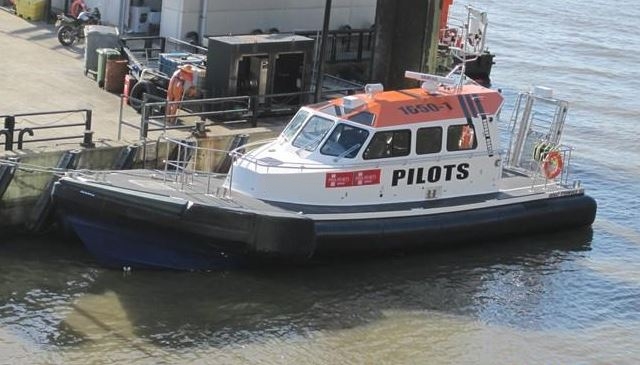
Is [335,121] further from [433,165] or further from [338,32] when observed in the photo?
[338,32]

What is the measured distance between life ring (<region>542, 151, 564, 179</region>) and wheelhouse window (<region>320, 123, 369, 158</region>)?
13.6ft

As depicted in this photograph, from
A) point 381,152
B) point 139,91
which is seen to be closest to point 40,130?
point 139,91

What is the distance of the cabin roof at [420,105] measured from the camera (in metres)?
17.7

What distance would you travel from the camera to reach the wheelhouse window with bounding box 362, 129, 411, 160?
57.5ft

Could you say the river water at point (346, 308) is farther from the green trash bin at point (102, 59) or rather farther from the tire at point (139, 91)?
the green trash bin at point (102, 59)

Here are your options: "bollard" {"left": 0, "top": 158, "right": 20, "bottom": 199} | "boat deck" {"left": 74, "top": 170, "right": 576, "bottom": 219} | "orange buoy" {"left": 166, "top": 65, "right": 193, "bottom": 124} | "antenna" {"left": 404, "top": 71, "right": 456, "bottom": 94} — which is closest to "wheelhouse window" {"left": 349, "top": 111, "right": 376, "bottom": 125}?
"boat deck" {"left": 74, "top": 170, "right": 576, "bottom": 219}

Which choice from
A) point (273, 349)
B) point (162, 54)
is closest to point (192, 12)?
point (162, 54)

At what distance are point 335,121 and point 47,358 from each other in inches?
224

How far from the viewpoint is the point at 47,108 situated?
20125mm

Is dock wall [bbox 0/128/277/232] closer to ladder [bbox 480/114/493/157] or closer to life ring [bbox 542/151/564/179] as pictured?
ladder [bbox 480/114/493/157]

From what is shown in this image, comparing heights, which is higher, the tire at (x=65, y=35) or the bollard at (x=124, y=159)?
the tire at (x=65, y=35)

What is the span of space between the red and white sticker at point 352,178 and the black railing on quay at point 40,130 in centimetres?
379

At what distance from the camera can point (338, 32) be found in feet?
85.5

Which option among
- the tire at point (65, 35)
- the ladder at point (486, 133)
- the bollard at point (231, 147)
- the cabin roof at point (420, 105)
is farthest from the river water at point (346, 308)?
the tire at point (65, 35)
